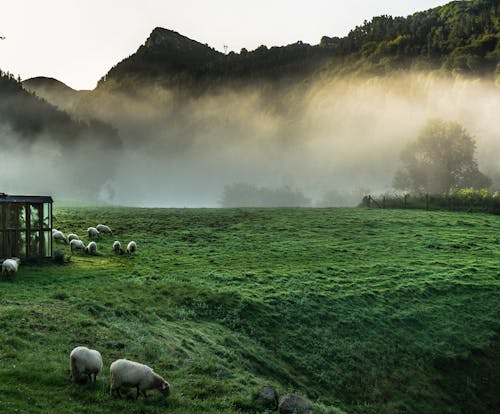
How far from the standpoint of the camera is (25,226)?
33031 millimetres

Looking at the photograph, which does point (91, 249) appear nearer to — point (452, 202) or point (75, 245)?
point (75, 245)

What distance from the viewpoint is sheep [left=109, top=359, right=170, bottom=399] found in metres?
14.5

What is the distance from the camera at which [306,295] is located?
30.8 metres

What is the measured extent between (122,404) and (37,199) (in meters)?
23.7

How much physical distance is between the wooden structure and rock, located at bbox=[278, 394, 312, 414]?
24.2 metres

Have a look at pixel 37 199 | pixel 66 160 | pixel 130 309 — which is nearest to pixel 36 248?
pixel 37 199

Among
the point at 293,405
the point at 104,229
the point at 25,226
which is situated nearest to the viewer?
the point at 293,405

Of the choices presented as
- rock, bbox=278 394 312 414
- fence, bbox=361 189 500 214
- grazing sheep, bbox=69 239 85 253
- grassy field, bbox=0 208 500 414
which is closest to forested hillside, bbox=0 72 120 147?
grassy field, bbox=0 208 500 414

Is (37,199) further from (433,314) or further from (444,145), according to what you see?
(444,145)

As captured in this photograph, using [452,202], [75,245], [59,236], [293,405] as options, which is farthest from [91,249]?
[452,202]

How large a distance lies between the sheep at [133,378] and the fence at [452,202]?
72.8 m

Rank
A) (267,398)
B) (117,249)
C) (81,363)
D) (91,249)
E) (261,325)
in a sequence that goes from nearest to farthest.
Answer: (81,363)
(267,398)
(261,325)
(91,249)
(117,249)

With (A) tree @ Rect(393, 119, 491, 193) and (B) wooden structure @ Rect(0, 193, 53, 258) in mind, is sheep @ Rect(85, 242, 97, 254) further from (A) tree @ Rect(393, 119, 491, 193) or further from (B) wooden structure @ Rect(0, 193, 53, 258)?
(A) tree @ Rect(393, 119, 491, 193)

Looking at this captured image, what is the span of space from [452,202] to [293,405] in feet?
232
